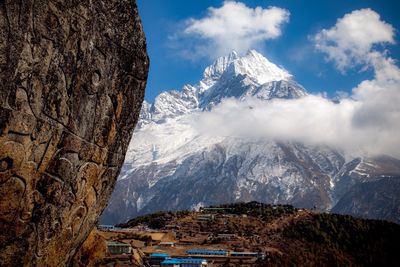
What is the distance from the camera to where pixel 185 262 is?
251 feet

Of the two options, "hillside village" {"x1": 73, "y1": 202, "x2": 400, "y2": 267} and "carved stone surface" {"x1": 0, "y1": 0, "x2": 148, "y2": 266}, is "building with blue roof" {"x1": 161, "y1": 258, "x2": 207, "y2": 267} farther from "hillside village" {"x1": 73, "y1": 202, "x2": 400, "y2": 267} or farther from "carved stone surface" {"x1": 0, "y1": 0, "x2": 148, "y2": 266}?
"carved stone surface" {"x1": 0, "y1": 0, "x2": 148, "y2": 266}

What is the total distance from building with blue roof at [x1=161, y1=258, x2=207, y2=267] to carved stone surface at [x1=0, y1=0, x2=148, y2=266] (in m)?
60.5

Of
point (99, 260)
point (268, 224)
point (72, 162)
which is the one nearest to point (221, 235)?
point (268, 224)

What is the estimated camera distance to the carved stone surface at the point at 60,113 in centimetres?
1236

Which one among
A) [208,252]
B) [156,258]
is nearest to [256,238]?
[208,252]

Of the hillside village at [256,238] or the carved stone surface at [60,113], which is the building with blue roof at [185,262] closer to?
the hillside village at [256,238]

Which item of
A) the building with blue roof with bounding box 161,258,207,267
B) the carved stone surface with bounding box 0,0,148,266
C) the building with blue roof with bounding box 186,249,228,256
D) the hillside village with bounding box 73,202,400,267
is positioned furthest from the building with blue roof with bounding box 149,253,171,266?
the carved stone surface with bounding box 0,0,148,266

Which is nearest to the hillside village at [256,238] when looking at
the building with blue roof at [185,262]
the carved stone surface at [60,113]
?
the building with blue roof at [185,262]

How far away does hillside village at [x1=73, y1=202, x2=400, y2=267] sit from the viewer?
277ft

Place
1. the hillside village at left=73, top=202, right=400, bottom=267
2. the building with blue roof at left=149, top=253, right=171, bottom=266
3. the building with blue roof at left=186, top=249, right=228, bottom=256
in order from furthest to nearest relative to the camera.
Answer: the building with blue roof at left=186, top=249, right=228, bottom=256 → the hillside village at left=73, top=202, right=400, bottom=267 → the building with blue roof at left=149, top=253, right=171, bottom=266

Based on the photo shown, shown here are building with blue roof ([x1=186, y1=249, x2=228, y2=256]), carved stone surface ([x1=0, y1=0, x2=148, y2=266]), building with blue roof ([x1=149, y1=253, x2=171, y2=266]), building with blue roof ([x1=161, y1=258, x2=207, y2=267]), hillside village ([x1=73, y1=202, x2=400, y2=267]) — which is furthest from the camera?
building with blue roof ([x1=186, y1=249, x2=228, y2=256])

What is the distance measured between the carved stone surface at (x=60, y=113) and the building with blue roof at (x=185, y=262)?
60.5 meters

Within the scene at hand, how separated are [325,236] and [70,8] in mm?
104288

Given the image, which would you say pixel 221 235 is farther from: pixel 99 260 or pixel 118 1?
pixel 118 1
